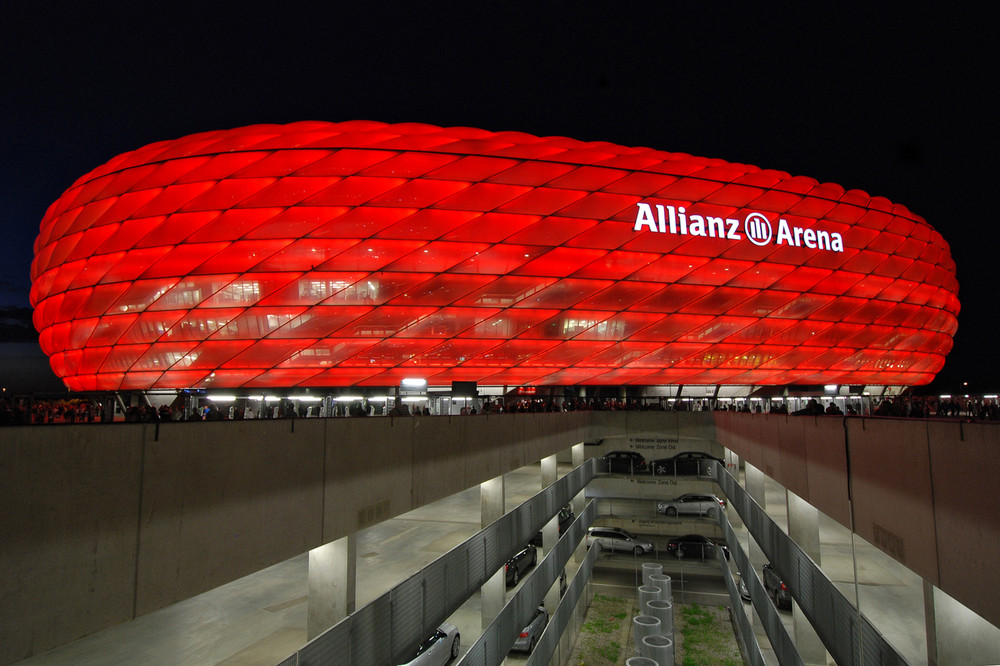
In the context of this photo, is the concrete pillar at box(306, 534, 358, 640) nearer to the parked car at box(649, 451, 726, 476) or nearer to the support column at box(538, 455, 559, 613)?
the support column at box(538, 455, 559, 613)

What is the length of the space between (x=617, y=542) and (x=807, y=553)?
60.0ft

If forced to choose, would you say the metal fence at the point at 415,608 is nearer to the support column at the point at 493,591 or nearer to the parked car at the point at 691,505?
the support column at the point at 493,591

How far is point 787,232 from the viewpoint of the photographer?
3666 centimetres

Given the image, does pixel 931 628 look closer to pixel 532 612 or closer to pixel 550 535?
pixel 532 612

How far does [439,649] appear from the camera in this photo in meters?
15.7

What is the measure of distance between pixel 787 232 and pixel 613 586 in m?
23.8

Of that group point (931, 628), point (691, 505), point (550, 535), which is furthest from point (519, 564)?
point (691, 505)

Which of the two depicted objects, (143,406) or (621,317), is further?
(621,317)

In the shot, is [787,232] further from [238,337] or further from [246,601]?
[246,601]

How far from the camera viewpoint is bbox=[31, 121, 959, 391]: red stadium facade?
1170 inches

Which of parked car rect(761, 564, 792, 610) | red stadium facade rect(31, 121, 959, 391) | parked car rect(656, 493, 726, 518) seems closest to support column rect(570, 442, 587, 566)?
parked car rect(656, 493, 726, 518)

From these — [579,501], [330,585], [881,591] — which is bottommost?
[579,501]

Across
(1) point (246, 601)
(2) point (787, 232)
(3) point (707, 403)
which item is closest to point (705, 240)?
(2) point (787, 232)

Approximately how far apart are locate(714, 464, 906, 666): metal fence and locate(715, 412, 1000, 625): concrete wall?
1.46 meters
